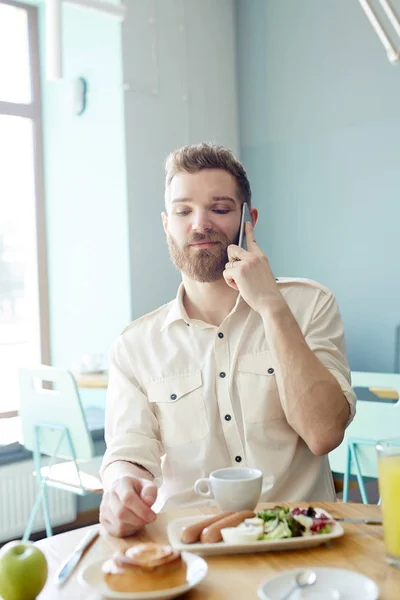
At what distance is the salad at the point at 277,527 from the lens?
950mm

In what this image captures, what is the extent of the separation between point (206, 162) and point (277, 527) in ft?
2.97

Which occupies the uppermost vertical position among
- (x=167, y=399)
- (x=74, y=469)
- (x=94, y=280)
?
(x=94, y=280)

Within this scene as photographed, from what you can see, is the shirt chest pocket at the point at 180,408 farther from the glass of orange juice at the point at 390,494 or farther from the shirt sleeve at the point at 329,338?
the glass of orange juice at the point at 390,494

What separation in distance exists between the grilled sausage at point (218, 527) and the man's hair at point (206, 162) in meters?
0.85

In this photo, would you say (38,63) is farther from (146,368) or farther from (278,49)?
(146,368)

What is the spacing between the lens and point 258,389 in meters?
1.49

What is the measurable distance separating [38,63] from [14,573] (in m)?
3.54

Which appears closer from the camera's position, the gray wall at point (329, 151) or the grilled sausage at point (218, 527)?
the grilled sausage at point (218, 527)

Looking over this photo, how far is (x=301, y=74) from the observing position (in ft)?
11.6

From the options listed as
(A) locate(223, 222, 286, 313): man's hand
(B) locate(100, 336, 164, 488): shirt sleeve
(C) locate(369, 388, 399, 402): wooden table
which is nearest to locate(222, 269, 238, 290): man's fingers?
(A) locate(223, 222, 286, 313): man's hand

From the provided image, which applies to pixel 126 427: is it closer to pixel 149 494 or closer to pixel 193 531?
pixel 149 494

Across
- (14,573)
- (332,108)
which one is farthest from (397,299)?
(14,573)

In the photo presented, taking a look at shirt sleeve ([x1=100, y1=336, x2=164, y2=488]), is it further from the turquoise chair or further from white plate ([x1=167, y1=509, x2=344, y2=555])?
the turquoise chair

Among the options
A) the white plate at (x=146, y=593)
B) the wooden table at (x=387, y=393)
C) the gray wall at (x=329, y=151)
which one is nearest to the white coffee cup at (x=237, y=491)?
the white plate at (x=146, y=593)
